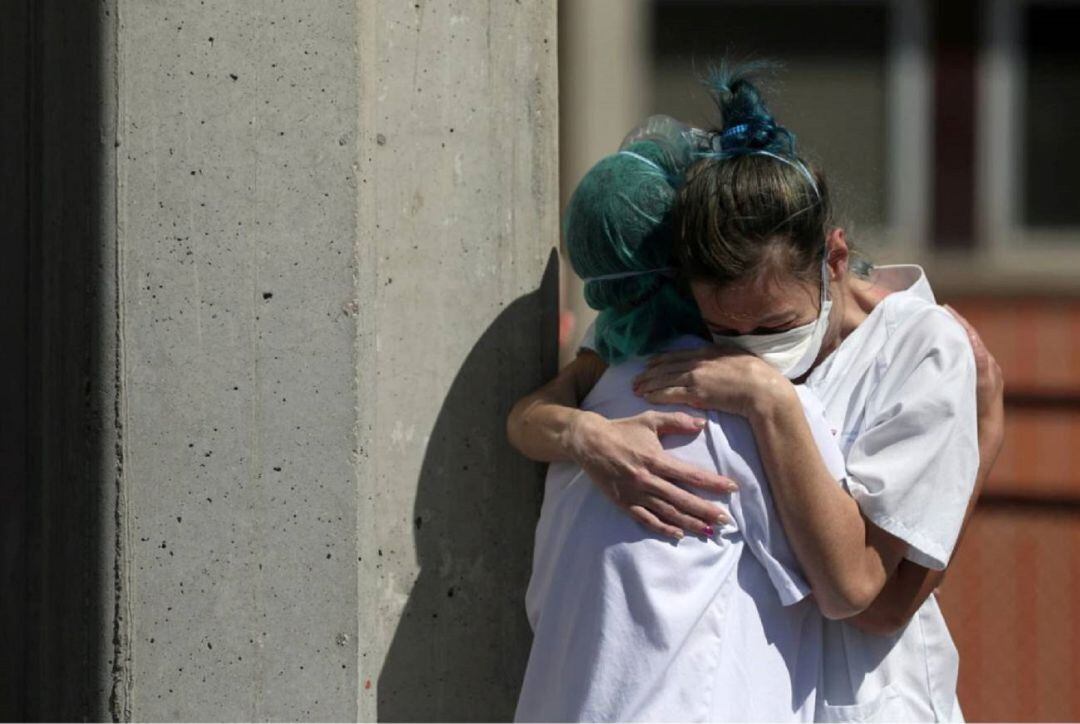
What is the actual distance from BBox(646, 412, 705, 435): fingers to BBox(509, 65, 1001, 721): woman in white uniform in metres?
0.03

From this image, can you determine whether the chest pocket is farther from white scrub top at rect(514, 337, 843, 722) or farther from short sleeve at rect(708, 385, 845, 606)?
short sleeve at rect(708, 385, 845, 606)

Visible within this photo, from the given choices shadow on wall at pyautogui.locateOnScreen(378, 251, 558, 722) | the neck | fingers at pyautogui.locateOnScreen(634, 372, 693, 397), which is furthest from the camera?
shadow on wall at pyautogui.locateOnScreen(378, 251, 558, 722)

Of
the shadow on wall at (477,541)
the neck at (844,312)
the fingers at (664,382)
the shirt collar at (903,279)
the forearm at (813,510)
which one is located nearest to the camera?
the forearm at (813,510)

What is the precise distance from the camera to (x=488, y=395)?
2.78 metres

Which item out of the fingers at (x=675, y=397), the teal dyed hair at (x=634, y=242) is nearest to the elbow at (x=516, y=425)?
the teal dyed hair at (x=634, y=242)

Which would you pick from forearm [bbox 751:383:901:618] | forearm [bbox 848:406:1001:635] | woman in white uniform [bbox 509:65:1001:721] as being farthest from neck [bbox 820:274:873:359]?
forearm [bbox 848:406:1001:635]

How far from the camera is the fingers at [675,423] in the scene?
2.27 metres

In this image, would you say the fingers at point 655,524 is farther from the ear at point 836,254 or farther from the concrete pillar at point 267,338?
the concrete pillar at point 267,338

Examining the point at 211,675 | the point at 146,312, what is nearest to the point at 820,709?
the point at 211,675

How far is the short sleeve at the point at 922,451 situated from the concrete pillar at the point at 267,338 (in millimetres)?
795

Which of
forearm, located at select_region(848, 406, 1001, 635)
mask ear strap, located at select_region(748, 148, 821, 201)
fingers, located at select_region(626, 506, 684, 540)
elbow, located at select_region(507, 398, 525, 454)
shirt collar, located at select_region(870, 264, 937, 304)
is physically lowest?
forearm, located at select_region(848, 406, 1001, 635)

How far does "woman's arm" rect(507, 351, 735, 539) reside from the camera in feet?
7.30

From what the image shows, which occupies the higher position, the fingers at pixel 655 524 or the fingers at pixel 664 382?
the fingers at pixel 664 382

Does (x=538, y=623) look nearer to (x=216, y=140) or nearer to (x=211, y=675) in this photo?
(x=211, y=675)
